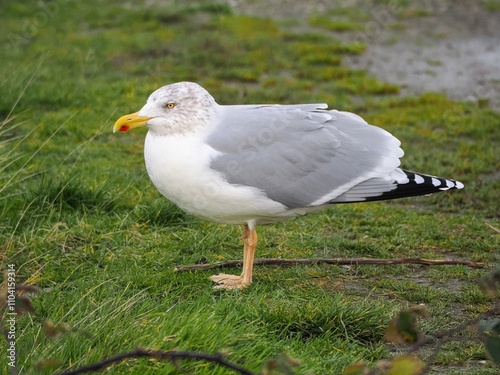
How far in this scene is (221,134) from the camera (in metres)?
4.63

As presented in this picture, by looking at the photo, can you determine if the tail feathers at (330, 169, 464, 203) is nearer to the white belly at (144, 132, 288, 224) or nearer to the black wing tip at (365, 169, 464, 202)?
the black wing tip at (365, 169, 464, 202)

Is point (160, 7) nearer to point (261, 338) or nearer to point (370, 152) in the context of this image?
point (370, 152)

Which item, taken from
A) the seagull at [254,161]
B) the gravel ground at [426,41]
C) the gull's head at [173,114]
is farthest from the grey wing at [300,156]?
the gravel ground at [426,41]

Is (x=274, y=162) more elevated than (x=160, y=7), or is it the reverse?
(x=274, y=162)

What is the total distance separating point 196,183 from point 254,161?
358 mm

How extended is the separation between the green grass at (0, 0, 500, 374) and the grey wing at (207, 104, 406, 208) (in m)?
0.59

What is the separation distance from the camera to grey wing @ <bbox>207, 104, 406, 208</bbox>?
463 cm

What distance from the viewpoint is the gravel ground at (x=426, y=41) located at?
31.1 ft

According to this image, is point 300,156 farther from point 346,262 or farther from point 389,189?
point 346,262

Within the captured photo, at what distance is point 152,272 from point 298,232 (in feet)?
4.15

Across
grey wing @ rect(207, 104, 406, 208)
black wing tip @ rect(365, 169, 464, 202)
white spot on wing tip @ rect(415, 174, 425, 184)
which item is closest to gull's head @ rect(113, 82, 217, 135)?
grey wing @ rect(207, 104, 406, 208)

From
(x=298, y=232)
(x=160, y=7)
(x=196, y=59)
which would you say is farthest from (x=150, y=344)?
(x=160, y=7)

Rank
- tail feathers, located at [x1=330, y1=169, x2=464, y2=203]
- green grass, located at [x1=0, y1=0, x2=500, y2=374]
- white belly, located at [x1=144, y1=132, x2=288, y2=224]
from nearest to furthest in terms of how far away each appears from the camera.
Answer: green grass, located at [x1=0, y1=0, x2=500, y2=374] → white belly, located at [x1=144, y1=132, x2=288, y2=224] → tail feathers, located at [x1=330, y1=169, x2=464, y2=203]

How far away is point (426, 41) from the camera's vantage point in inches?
425
